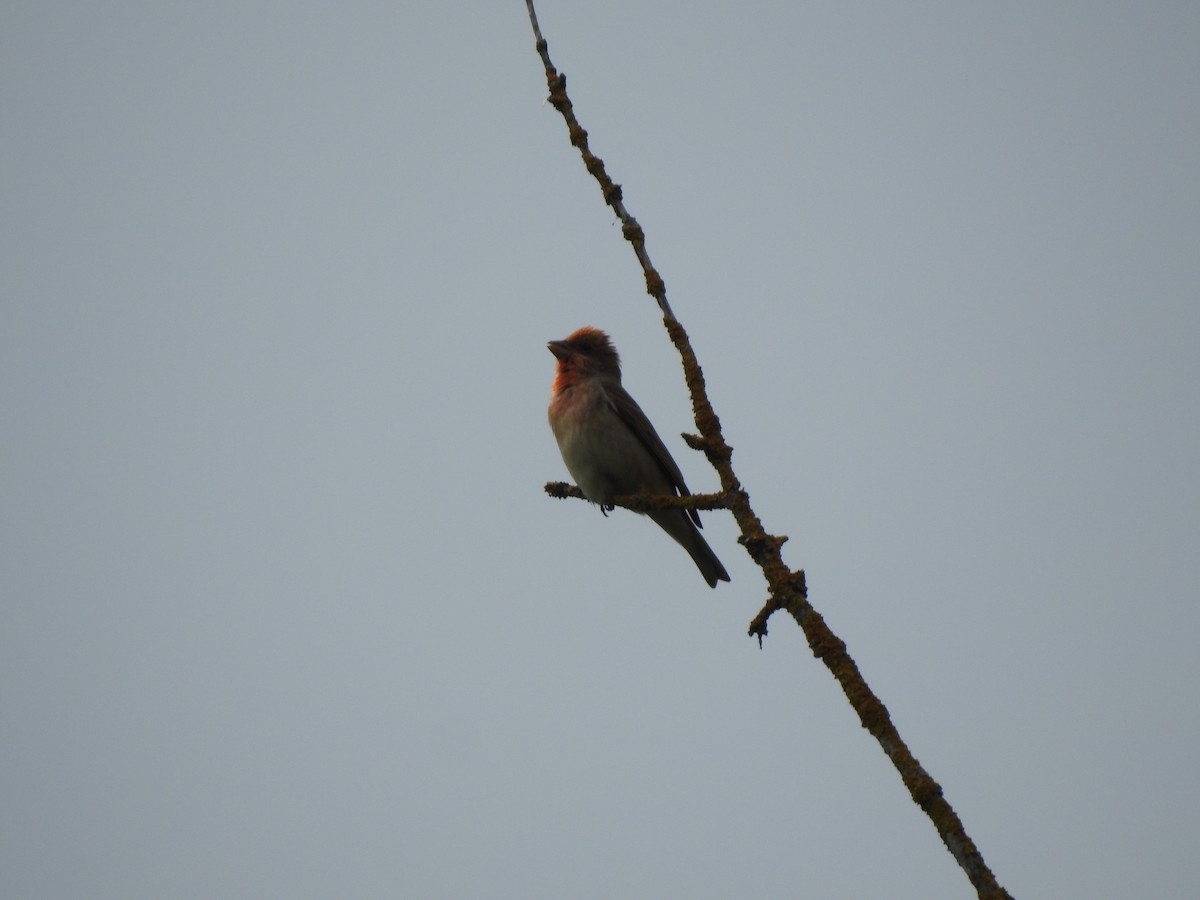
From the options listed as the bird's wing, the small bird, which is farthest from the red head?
the bird's wing

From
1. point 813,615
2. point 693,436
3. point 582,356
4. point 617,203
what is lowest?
point 813,615

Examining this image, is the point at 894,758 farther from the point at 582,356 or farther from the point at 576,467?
the point at 582,356

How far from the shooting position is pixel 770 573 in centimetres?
314

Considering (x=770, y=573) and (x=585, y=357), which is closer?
(x=770, y=573)

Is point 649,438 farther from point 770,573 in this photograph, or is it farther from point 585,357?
point 770,573

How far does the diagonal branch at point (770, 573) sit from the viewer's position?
2471mm

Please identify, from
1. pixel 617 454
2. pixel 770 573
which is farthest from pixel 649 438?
pixel 770 573

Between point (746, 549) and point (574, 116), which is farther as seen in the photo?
point (574, 116)

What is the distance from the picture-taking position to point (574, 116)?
3701mm

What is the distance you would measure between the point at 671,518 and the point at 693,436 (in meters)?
3.74

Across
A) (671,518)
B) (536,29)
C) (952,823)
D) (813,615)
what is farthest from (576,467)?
(952,823)

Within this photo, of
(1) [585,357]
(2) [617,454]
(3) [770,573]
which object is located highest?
(1) [585,357]

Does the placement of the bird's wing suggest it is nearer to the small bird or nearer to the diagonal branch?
the small bird

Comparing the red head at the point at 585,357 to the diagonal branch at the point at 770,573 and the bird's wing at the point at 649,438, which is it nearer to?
the bird's wing at the point at 649,438
